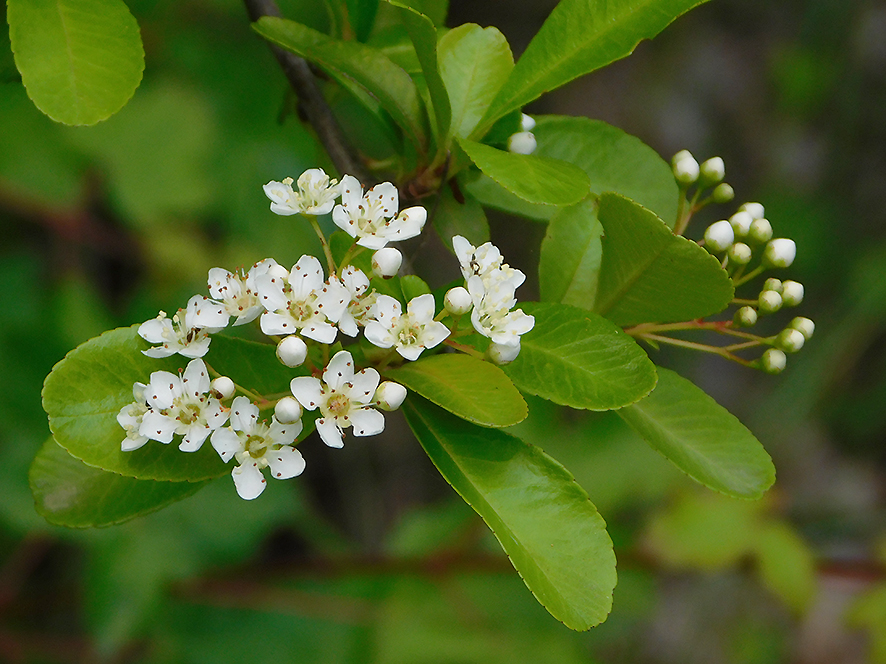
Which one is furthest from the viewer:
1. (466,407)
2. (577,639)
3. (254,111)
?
(254,111)

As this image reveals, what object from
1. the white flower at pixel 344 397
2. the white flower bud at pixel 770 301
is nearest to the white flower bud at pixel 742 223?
the white flower bud at pixel 770 301

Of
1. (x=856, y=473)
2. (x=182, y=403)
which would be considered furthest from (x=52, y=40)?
(x=856, y=473)

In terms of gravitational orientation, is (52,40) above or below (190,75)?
above

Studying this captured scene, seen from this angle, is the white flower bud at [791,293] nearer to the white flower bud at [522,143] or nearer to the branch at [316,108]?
the white flower bud at [522,143]

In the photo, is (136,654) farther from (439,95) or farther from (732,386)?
(732,386)

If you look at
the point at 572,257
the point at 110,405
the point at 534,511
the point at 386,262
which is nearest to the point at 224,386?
the point at 110,405

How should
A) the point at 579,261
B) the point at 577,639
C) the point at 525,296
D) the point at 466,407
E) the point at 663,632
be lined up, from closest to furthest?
the point at 466,407 < the point at 579,261 < the point at 577,639 < the point at 525,296 < the point at 663,632

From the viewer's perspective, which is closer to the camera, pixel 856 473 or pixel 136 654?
pixel 136 654
